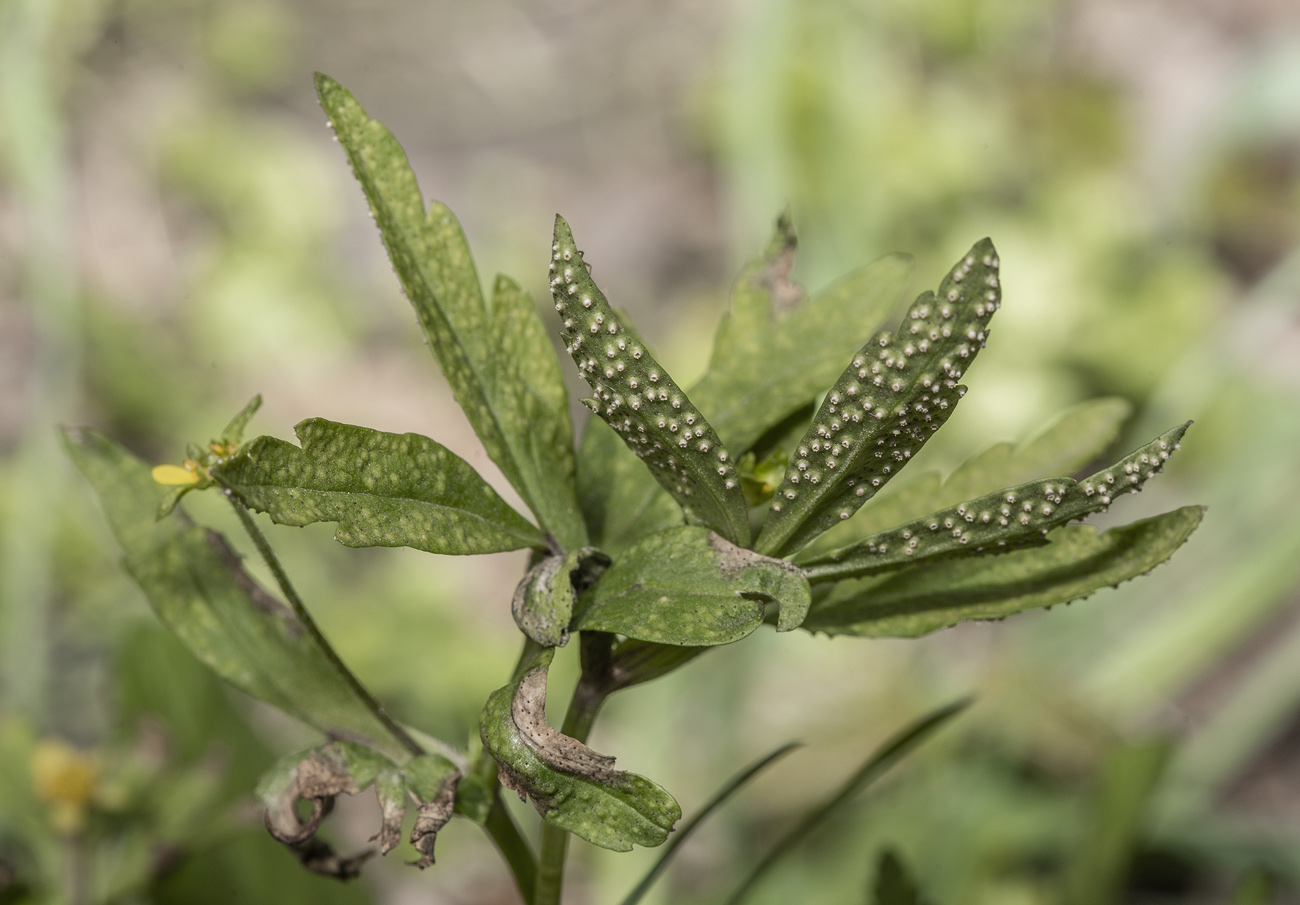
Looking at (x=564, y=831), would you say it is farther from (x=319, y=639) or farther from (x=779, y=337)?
(x=779, y=337)

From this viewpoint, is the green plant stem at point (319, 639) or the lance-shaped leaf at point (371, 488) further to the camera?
the green plant stem at point (319, 639)

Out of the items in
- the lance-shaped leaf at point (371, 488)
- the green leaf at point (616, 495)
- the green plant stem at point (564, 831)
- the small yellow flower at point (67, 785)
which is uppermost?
the green leaf at point (616, 495)

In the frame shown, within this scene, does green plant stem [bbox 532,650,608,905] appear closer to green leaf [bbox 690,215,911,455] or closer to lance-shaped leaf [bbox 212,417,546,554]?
lance-shaped leaf [bbox 212,417,546,554]

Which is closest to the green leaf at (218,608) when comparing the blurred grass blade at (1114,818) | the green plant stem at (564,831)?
the green plant stem at (564,831)

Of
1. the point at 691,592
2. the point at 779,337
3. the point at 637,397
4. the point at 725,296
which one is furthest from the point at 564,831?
the point at 725,296

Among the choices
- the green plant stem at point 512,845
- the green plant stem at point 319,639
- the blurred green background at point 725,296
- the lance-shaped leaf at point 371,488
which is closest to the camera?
the lance-shaped leaf at point 371,488

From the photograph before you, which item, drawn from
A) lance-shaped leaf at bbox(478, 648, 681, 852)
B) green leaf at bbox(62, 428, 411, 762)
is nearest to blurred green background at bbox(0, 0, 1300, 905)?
green leaf at bbox(62, 428, 411, 762)

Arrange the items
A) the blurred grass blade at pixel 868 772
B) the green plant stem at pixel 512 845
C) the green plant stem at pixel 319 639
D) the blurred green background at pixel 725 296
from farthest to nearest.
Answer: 1. the blurred green background at pixel 725 296
2. the blurred grass blade at pixel 868 772
3. the green plant stem at pixel 512 845
4. the green plant stem at pixel 319 639

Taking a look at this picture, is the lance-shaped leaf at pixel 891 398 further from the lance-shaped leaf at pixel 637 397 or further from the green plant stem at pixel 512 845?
the green plant stem at pixel 512 845

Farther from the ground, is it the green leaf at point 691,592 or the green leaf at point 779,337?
the green leaf at point 779,337
